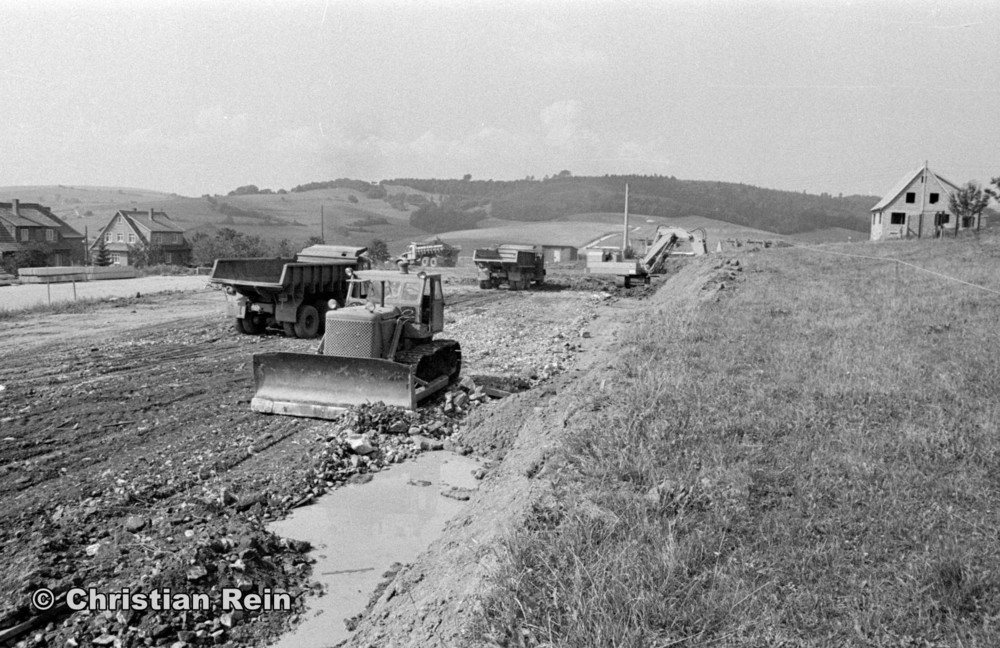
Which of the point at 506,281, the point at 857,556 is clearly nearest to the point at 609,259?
the point at 506,281

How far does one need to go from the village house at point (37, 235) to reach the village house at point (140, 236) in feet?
6.99

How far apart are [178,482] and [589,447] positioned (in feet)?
12.7

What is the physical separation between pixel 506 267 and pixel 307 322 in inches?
640

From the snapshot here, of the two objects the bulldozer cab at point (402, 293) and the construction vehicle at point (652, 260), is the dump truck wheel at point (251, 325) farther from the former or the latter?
the construction vehicle at point (652, 260)

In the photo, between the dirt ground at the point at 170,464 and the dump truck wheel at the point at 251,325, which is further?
the dump truck wheel at the point at 251,325

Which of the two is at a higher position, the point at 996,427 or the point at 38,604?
the point at 996,427

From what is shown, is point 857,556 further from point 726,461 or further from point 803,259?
point 803,259

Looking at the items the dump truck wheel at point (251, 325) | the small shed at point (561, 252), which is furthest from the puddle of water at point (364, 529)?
the small shed at point (561, 252)

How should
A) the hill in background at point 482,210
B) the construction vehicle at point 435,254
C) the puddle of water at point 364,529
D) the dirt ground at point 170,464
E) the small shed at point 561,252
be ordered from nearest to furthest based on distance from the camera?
the dirt ground at point 170,464
the puddle of water at point 364,529
the construction vehicle at point 435,254
the small shed at point 561,252
the hill in background at point 482,210

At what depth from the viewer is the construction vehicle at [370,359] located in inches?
368

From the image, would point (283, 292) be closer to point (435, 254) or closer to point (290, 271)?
point (290, 271)

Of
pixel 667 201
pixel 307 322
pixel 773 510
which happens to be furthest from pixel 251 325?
pixel 667 201

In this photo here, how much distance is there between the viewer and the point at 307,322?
16.6 metres

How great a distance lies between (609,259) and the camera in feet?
125
